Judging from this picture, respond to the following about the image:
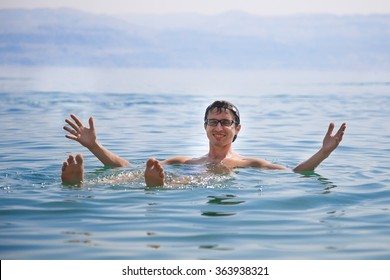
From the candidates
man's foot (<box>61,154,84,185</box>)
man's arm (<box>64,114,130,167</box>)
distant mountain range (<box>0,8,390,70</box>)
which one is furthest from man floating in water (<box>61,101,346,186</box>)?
distant mountain range (<box>0,8,390,70</box>)

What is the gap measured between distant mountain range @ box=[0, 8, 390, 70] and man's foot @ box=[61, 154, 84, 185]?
117269mm

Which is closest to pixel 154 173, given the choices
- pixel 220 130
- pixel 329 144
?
pixel 220 130

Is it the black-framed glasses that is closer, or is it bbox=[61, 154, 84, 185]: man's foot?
bbox=[61, 154, 84, 185]: man's foot

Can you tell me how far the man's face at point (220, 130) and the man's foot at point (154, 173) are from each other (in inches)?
52.4

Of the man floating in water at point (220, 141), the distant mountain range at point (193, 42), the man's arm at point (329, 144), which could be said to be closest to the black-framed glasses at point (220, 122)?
the man floating in water at point (220, 141)

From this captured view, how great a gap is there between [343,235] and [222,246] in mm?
1034

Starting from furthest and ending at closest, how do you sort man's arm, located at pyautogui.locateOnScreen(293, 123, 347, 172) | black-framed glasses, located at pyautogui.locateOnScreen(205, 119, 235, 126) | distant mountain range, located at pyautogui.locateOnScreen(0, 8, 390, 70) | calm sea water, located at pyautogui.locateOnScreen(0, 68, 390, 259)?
A: distant mountain range, located at pyautogui.locateOnScreen(0, 8, 390, 70), black-framed glasses, located at pyautogui.locateOnScreen(205, 119, 235, 126), man's arm, located at pyautogui.locateOnScreen(293, 123, 347, 172), calm sea water, located at pyautogui.locateOnScreen(0, 68, 390, 259)

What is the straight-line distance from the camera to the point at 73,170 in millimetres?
7062

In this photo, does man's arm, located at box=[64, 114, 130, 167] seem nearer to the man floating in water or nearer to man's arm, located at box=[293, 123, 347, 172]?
the man floating in water

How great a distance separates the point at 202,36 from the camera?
579ft

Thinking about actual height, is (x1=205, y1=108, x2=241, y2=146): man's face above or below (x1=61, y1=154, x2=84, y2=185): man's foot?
above

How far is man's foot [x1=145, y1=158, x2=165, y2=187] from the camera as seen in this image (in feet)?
22.5

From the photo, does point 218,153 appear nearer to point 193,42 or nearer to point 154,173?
point 154,173
